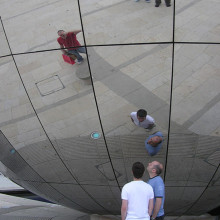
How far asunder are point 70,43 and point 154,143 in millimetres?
2267

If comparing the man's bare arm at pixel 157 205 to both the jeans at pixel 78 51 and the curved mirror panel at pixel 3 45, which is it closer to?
the jeans at pixel 78 51

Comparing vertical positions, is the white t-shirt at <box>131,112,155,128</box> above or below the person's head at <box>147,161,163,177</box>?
above

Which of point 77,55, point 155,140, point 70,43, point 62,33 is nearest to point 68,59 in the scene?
point 77,55

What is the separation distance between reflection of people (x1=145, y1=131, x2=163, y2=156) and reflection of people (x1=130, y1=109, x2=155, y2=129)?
19cm

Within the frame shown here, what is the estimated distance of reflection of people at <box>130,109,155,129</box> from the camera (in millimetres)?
5297

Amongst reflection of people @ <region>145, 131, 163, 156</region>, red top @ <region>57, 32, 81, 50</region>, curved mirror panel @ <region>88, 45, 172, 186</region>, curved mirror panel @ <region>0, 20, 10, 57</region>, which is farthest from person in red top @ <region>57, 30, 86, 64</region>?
reflection of people @ <region>145, 131, 163, 156</region>

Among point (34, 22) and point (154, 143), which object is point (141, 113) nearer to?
point (154, 143)

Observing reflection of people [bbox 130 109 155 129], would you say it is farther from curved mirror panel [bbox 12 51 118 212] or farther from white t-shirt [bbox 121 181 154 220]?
white t-shirt [bbox 121 181 154 220]

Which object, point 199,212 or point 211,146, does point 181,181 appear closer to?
point 211,146

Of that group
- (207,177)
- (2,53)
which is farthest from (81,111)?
(207,177)

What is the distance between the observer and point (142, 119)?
17.5 feet

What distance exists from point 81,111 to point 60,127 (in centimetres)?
53

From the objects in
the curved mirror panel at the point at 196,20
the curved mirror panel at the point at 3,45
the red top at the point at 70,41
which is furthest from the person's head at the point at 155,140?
the curved mirror panel at the point at 3,45

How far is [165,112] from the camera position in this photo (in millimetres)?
5301
